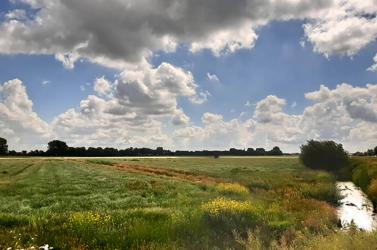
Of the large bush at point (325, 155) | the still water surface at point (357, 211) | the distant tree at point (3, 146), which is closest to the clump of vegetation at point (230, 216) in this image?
the still water surface at point (357, 211)

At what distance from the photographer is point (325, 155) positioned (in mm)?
92938

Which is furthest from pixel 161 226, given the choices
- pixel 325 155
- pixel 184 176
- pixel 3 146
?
pixel 3 146

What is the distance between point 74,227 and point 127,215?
12.8 ft

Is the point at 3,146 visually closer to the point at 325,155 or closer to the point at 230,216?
the point at 325,155

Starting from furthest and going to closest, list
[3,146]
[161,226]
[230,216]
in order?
1. [3,146]
2. [230,216]
3. [161,226]

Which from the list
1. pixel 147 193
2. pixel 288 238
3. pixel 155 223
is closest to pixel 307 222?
pixel 288 238

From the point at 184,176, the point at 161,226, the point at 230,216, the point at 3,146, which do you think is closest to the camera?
the point at 161,226

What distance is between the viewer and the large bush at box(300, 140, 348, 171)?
92188 millimetres

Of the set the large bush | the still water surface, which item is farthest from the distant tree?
the still water surface

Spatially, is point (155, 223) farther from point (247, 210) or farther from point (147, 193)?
point (147, 193)

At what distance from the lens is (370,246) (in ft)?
42.2

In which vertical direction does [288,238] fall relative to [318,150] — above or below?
below

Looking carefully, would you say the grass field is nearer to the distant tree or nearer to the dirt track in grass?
the dirt track in grass

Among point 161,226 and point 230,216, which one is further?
point 230,216
